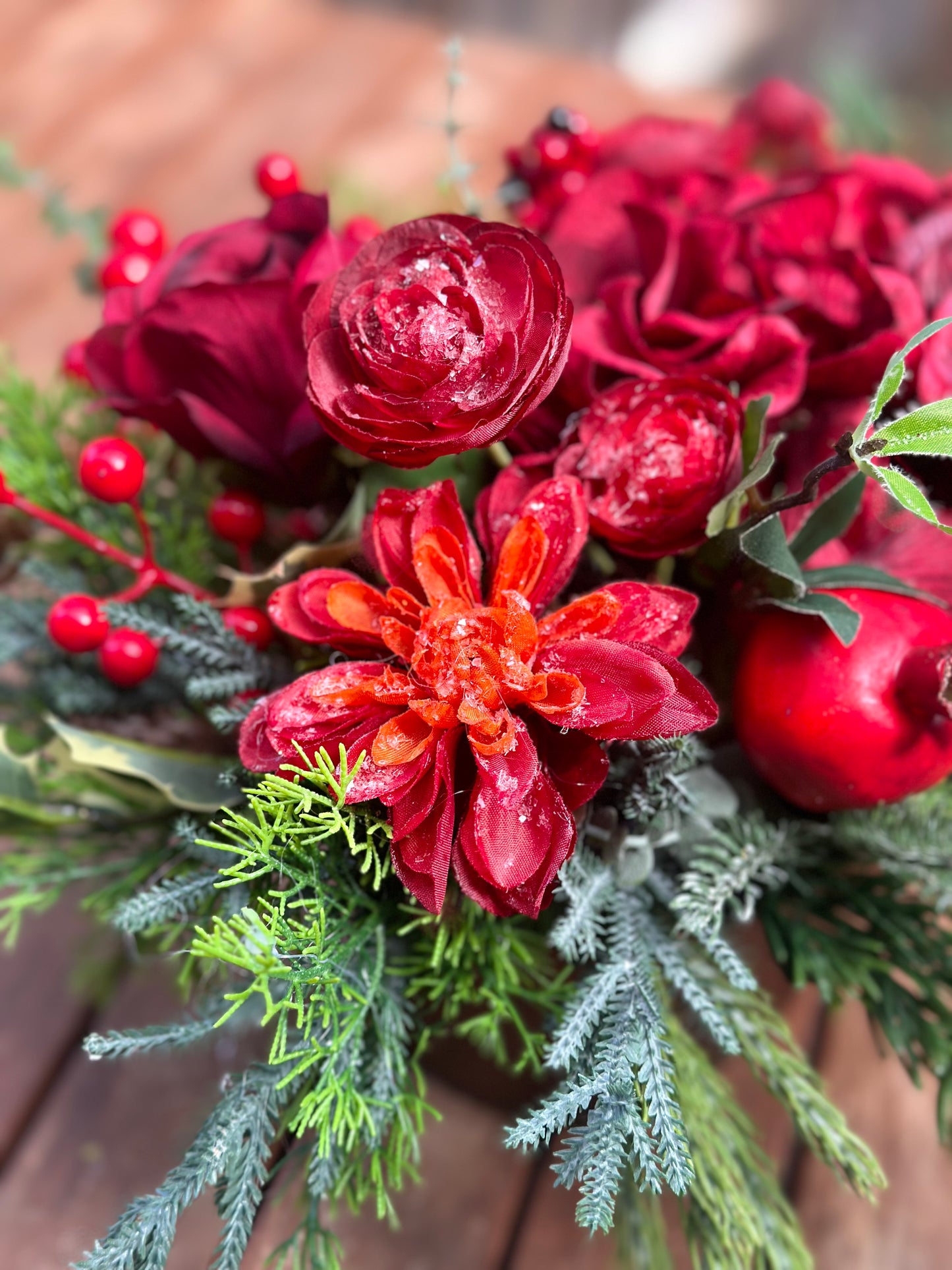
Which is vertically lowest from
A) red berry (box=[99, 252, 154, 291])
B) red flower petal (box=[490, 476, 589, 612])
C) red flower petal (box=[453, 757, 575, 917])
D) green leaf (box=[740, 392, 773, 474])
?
red flower petal (box=[453, 757, 575, 917])

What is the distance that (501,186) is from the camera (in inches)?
21.0

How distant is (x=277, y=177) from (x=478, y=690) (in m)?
0.29

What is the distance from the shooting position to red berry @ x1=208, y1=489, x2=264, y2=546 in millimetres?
402

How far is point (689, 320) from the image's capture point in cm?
38

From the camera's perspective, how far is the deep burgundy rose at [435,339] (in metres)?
0.29

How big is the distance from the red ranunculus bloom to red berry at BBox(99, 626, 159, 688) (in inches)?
3.9

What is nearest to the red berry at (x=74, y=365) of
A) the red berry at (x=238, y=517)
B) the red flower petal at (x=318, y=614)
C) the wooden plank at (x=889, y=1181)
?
the red berry at (x=238, y=517)

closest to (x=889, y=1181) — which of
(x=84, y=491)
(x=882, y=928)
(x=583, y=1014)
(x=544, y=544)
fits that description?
(x=882, y=928)

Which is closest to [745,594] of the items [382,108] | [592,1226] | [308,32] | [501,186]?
[592,1226]

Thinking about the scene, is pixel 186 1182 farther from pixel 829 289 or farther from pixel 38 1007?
pixel 829 289

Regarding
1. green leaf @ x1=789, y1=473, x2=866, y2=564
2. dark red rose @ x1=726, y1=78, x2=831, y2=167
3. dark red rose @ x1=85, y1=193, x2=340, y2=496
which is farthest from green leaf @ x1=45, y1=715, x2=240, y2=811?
dark red rose @ x1=726, y1=78, x2=831, y2=167

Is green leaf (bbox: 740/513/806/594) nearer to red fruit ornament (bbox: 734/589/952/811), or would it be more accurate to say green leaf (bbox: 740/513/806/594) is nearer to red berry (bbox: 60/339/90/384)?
red fruit ornament (bbox: 734/589/952/811)

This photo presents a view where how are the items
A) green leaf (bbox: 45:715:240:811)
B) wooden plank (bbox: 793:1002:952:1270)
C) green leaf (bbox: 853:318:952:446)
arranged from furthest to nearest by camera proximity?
wooden plank (bbox: 793:1002:952:1270) < green leaf (bbox: 45:715:240:811) < green leaf (bbox: 853:318:952:446)

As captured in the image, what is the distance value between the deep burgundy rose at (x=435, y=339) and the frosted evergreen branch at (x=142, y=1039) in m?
0.18
